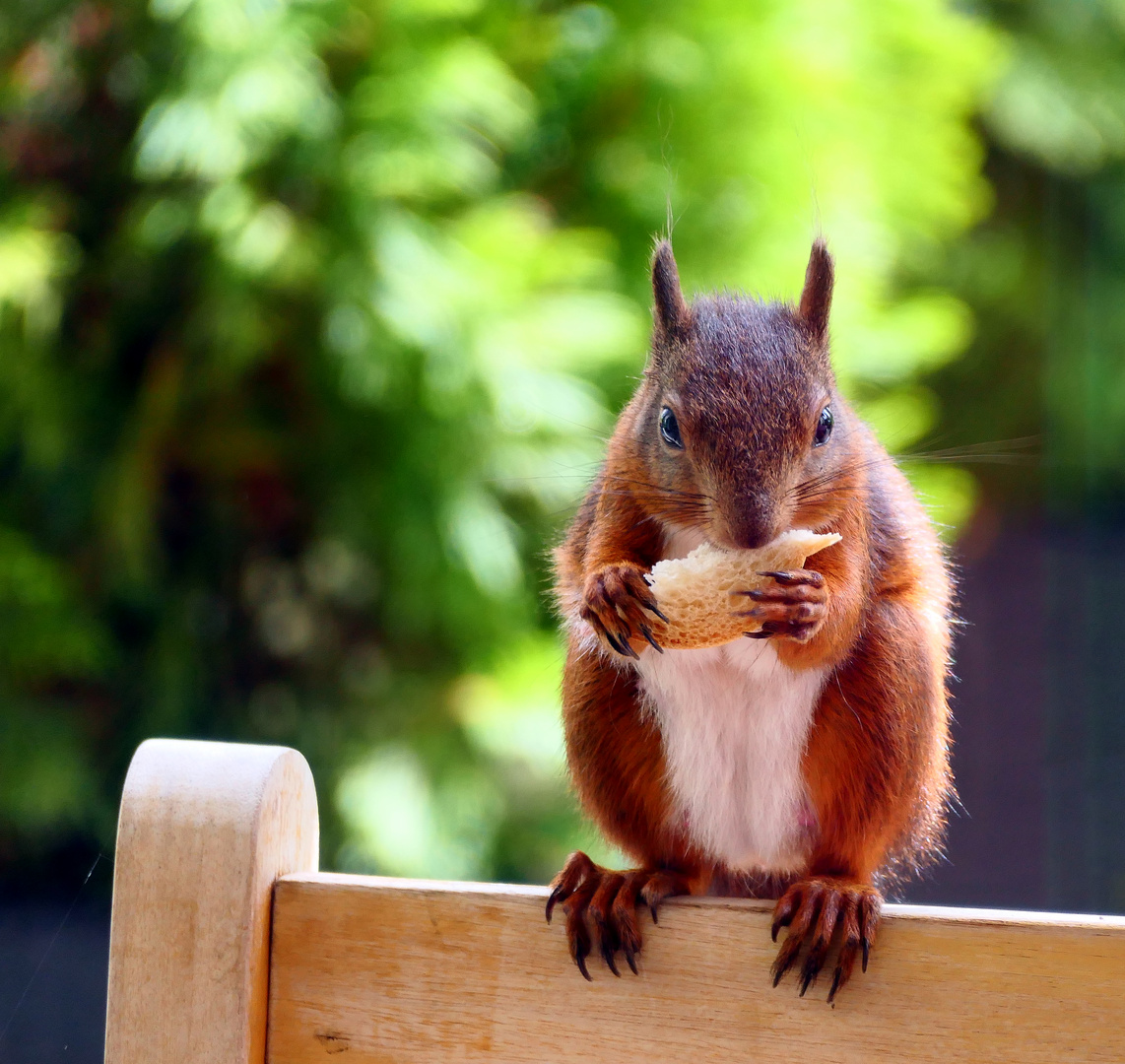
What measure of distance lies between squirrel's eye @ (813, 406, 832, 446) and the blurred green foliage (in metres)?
0.59

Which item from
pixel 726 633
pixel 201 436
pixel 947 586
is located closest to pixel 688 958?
pixel 726 633

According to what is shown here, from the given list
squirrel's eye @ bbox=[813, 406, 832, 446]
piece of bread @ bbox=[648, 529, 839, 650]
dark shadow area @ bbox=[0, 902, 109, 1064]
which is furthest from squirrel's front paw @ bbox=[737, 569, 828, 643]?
dark shadow area @ bbox=[0, 902, 109, 1064]

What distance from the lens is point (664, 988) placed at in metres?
0.59

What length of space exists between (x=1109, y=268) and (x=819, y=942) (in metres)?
1.28

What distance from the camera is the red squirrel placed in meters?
0.67

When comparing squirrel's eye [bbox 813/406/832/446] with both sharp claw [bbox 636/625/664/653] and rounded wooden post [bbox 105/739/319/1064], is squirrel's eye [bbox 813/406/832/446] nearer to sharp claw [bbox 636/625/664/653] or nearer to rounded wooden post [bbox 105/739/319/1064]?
sharp claw [bbox 636/625/664/653]

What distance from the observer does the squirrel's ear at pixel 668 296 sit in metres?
0.74

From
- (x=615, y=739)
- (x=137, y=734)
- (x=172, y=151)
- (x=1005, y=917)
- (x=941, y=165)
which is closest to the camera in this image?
(x=1005, y=917)

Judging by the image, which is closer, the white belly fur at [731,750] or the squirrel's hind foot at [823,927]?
the squirrel's hind foot at [823,927]

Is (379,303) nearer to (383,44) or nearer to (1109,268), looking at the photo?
(383,44)

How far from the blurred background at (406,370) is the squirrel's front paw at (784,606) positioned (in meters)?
0.59

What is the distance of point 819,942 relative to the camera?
57 cm

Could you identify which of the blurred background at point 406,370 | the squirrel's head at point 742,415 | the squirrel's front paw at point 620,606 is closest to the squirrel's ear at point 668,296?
the squirrel's head at point 742,415

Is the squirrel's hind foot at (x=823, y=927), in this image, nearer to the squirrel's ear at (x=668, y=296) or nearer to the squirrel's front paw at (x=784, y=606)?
the squirrel's front paw at (x=784, y=606)
